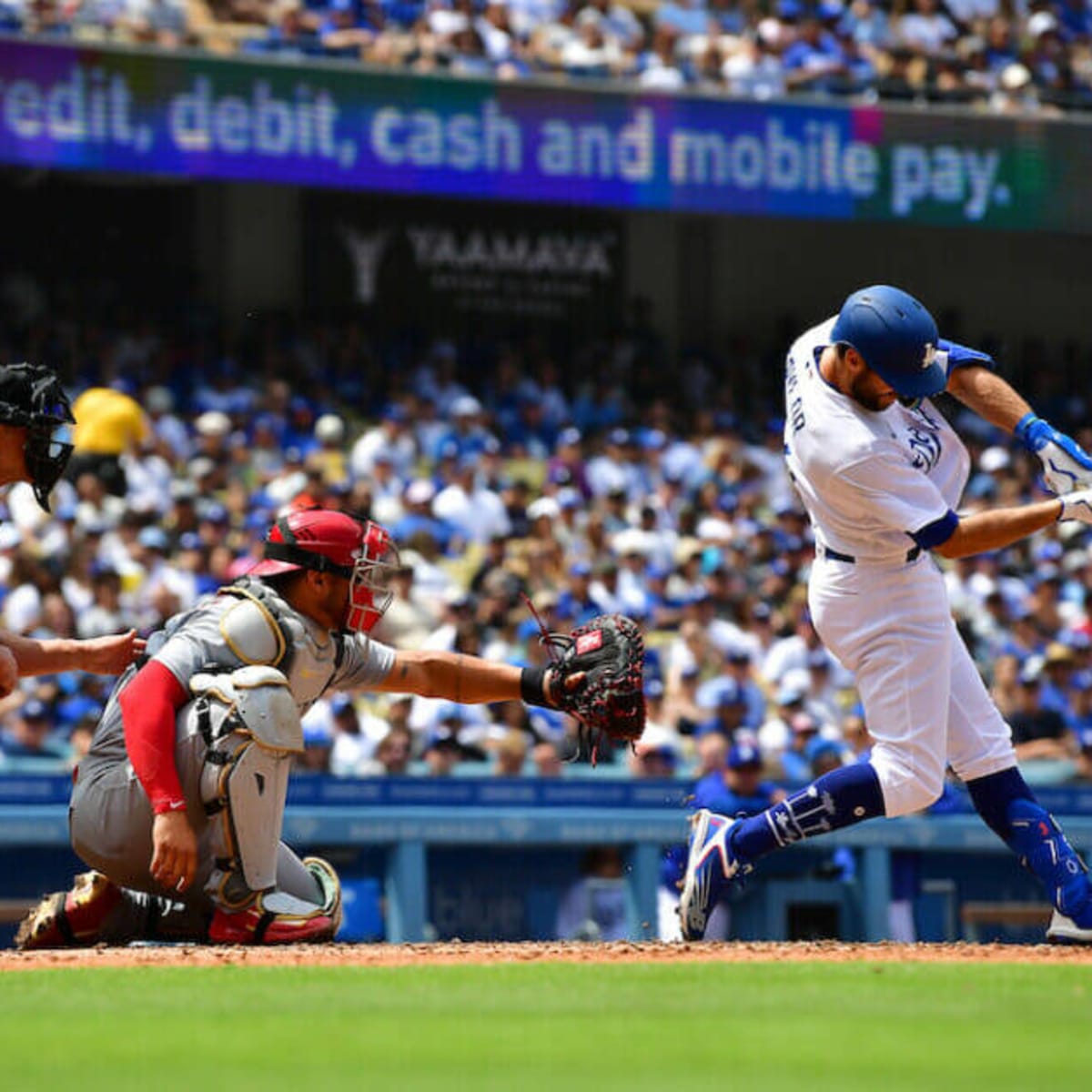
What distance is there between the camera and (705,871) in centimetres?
628

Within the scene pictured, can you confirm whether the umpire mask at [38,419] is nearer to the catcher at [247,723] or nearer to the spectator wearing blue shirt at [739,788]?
the catcher at [247,723]

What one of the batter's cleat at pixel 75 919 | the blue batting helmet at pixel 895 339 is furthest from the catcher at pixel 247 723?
the blue batting helmet at pixel 895 339

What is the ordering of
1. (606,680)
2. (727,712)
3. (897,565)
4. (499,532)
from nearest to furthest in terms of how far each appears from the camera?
(897,565)
(606,680)
(727,712)
(499,532)

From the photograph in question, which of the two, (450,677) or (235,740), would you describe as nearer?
(235,740)

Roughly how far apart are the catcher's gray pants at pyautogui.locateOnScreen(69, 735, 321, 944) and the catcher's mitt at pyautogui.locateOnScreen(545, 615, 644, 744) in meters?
0.91

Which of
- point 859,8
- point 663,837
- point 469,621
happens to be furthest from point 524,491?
point 859,8

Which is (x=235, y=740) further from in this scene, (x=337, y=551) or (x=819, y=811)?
(x=819, y=811)

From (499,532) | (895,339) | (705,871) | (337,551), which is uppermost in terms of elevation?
(895,339)

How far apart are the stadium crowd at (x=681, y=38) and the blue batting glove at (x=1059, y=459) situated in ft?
37.6

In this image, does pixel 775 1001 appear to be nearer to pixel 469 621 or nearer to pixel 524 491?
pixel 469 621

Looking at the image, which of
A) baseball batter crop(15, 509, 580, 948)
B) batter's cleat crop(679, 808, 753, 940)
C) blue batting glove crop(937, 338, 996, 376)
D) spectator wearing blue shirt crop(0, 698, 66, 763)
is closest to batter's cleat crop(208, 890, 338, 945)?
baseball batter crop(15, 509, 580, 948)

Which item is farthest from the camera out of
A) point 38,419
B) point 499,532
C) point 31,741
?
point 499,532

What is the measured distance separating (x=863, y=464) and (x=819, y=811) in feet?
3.02

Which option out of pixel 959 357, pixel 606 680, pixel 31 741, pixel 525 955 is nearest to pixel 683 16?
pixel 31 741
